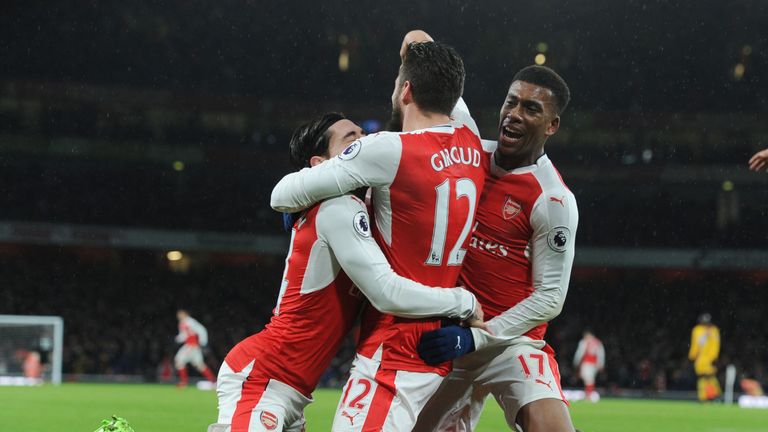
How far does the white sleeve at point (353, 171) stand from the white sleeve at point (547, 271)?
3.01 feet

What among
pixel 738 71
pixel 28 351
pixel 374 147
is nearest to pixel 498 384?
pixel 374 147

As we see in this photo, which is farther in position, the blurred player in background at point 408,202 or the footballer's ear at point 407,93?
the footballer's ear at point 407,93

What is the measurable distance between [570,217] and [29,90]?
34044mm

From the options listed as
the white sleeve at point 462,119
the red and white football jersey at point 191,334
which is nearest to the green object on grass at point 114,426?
the white sleeve at point 462,119

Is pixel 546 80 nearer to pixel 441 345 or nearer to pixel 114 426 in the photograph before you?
pixel 441 345

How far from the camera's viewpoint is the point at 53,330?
2159cm

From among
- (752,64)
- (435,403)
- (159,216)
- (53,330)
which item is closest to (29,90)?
(159,216)

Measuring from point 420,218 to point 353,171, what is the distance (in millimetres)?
313

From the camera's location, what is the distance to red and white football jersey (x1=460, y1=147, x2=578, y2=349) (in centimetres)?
383

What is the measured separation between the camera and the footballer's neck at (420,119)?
338 centimetres

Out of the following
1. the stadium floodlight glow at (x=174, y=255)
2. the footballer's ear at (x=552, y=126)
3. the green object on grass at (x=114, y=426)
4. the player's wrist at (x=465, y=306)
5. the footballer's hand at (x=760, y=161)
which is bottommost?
the green object on grass at (x=114, y=426)


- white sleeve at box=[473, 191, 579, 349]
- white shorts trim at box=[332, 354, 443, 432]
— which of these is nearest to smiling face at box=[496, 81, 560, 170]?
white sleeve at box=[473, 191, 579, 349]

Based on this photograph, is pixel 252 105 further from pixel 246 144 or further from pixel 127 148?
pixel 127 148

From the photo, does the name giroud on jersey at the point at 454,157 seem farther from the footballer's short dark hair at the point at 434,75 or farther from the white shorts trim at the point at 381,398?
the white shorts trim at the point at 381,398
